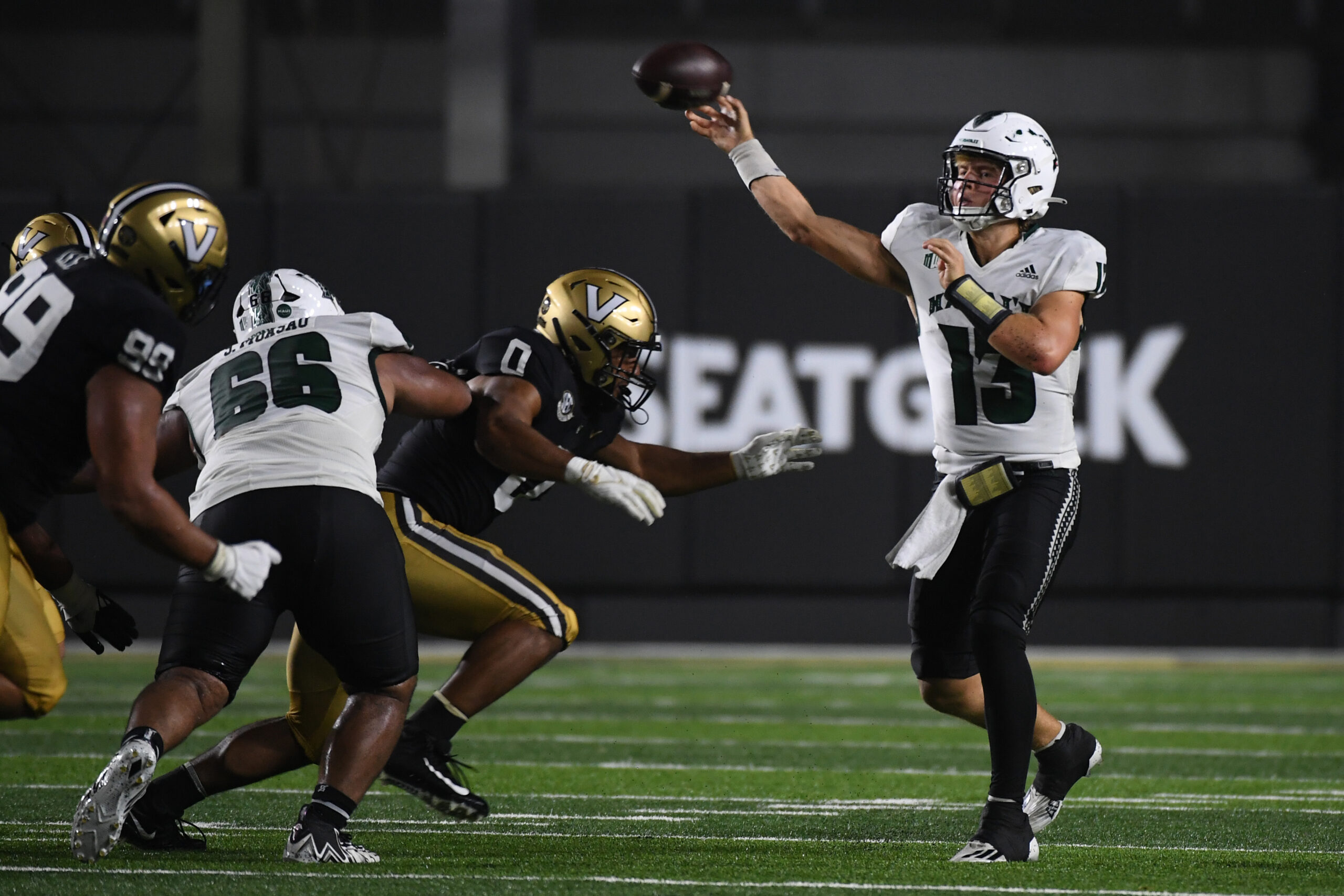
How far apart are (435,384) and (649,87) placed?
102cm

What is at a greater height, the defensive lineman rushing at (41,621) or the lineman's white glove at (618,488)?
the lineman's white glove at (618,488)

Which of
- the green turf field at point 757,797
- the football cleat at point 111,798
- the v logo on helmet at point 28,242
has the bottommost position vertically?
the green turf field at point 757,797

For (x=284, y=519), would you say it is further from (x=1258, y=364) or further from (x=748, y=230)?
(x=1258, y=364)

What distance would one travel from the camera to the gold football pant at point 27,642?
320 centimetres

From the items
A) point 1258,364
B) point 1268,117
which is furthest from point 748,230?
point 1268,117

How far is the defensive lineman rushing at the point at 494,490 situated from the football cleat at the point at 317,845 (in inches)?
12.6

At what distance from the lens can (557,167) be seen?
49.4ft

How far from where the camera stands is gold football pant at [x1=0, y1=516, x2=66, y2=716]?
10.5ft

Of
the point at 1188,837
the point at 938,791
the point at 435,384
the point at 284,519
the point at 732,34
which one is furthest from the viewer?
the point at 732,34

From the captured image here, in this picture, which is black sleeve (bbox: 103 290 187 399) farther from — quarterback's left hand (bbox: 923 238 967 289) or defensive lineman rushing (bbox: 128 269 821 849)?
quarterback's left hand (bbox: 923 238 967 289)

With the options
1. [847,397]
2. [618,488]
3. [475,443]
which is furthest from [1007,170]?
[847,397]

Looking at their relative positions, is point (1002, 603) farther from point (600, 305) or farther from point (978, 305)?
point (600, 305)

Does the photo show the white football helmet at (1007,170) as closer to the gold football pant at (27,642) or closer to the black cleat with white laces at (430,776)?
the black cleat with white laces at (430,776)

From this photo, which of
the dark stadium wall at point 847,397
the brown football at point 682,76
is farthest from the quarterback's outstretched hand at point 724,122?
the dark stadium wall at point 847,397
